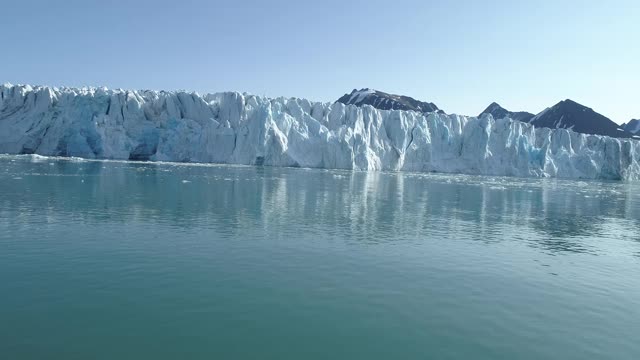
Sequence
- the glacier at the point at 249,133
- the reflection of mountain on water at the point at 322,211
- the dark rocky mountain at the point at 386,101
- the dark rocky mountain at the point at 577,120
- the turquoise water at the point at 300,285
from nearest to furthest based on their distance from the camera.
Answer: the turquoise water at the point at 300,285 < the reflection of mountain on water at the point at 322,211 < the glacier at the point at 249,133 < the dark rocky mountain at the point at 577,120 < the dark rocky mountain at the point at 386,101

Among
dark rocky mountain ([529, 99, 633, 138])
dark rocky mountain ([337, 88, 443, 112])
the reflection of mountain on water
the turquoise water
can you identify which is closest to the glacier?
the reflection of mountain on water

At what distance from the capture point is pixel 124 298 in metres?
11.1

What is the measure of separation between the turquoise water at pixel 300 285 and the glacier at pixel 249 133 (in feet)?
175

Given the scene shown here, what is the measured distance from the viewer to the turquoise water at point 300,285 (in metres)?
9.22

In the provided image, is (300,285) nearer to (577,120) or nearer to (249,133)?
(249,133)

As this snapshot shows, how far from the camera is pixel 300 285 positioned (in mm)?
12859

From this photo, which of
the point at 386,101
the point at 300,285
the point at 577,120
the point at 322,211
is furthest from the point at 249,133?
the point at 577,120

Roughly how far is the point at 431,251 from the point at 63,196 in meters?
21.5

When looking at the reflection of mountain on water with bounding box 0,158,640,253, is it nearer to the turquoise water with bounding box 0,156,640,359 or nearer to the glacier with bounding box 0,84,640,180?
the turquoise water with bounding box 0,156,640,359

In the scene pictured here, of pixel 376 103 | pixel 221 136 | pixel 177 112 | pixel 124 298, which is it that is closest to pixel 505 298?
pixel 124 298

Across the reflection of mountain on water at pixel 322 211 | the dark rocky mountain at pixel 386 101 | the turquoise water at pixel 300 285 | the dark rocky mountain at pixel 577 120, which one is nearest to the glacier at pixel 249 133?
the reflection of mountain on water at pixel 322 211

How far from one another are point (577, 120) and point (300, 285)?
17866cm

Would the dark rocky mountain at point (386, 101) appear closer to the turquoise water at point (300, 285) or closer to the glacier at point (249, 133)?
the glacier at point (249, 133)

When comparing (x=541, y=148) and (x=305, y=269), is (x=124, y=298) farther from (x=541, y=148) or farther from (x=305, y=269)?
(x=541, y=148)
